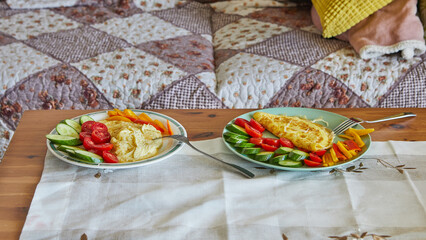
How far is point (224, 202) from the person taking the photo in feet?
2.67

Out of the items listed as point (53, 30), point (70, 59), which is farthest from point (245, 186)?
point (53, 30)

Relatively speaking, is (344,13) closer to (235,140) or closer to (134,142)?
(235,140)

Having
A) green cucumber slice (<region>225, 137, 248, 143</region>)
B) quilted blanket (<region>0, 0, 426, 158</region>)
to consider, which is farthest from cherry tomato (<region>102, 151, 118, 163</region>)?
quilted blanket (<region>0, 0, 426, 158</region>)

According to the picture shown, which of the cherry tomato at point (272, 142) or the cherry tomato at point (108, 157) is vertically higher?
the cherry tomato at point (272, 142)

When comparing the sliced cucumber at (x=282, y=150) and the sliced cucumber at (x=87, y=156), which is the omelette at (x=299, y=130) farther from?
the sliced cucumber at (x=87, y=156)

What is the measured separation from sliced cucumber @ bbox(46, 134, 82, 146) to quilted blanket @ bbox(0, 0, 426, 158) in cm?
87

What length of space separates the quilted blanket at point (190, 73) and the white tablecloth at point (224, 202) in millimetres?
875

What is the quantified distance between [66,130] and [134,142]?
0.18 m

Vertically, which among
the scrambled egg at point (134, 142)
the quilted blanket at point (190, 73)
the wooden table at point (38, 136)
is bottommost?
the quilted blanket at point (190, 73)

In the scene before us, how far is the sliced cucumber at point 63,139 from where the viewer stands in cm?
92

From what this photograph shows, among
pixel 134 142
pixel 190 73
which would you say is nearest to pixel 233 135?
pixel 134 142

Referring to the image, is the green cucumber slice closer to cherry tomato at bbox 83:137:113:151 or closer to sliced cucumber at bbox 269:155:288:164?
sliced cucumber at bbox 269:155:288:164

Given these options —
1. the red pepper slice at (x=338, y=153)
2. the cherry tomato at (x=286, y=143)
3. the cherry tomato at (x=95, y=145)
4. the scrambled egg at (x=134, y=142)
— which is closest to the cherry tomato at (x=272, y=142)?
the cherry tomato at (x=286, y=143)

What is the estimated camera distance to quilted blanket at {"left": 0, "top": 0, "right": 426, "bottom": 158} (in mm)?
1806
